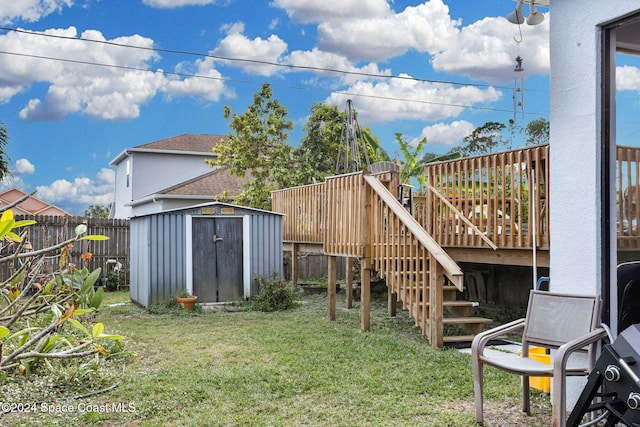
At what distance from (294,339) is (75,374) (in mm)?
2791

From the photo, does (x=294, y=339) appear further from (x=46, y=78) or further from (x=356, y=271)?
(x=46, y=78)

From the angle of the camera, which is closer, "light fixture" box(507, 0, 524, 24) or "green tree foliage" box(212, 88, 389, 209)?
"light fixture" box(507, 0, 524, 24)

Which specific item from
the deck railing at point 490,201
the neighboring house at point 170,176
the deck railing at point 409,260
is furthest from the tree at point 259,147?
the deck railing at point 409,260

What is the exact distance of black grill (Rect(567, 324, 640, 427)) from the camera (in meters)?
3.07

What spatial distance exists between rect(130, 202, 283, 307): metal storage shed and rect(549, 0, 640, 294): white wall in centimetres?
724

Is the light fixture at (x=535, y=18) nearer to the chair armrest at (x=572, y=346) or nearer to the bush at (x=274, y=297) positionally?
the chair armrest at (x=572, y=346)

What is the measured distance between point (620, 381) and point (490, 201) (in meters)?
5.02

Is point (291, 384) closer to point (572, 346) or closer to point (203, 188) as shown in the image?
point (572, 346)

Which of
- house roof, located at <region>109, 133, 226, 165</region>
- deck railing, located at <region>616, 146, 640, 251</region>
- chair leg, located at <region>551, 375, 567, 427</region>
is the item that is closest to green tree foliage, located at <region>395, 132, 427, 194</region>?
house roof, located at <region>109, 133, 226, 165</region>

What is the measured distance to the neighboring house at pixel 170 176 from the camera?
18.3 meters

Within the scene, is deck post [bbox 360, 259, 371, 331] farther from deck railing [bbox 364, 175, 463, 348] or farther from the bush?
the bush

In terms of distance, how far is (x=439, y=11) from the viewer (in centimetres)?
2725

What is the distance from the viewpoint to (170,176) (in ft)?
69.4

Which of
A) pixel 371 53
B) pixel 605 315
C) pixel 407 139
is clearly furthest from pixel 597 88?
pixel 371 53
